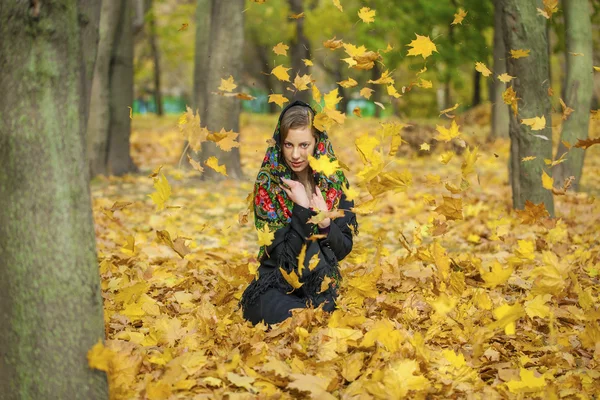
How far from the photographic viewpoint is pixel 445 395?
9.20ft

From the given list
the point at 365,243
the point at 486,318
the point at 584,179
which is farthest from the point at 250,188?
the point at 486,318

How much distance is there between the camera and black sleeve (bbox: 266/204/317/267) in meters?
3.63

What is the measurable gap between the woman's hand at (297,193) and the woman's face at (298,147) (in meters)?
0.08

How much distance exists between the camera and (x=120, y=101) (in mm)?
9859

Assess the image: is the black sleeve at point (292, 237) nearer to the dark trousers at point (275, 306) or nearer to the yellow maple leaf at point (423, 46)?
the dark trousers at point (275, 306)

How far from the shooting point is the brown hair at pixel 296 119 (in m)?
3.61

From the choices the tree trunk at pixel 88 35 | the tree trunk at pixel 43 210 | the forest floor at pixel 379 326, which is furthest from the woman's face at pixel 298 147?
the tree trunk at pixel 43 210

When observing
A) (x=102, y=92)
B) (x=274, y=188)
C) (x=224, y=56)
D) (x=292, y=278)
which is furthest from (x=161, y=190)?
(x=102, y=92)

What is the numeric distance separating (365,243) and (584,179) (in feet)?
17.8

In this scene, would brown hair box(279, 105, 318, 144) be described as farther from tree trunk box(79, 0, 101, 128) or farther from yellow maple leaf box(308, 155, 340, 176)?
tree trunk box(79, 0, 101, 128)

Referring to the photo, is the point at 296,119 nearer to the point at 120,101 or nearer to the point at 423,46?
the point at 423,46

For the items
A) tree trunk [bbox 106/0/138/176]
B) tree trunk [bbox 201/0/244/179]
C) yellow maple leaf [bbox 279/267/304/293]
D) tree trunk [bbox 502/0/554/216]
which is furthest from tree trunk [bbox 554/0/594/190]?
tree trunk [bbox 106/0/138/176]

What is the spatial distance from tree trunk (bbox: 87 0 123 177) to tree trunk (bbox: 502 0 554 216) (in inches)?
205

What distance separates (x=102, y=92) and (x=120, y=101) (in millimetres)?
616
